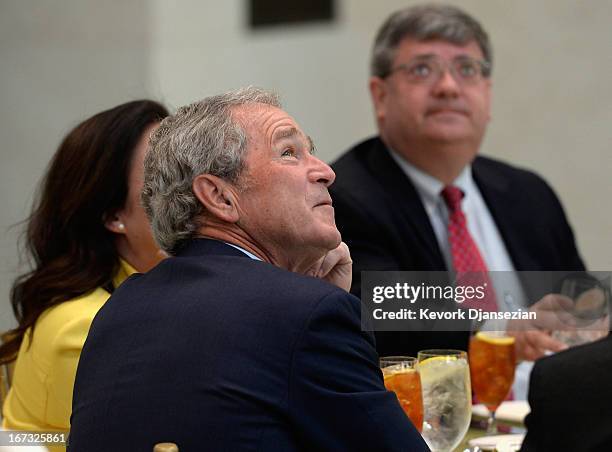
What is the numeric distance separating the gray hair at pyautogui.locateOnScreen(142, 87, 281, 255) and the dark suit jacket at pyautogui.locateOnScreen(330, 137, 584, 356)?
112cm

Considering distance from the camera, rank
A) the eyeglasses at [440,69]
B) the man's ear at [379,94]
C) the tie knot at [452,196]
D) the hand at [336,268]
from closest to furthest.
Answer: the hand at [336,268]
the tie knot at [452,196]
the eyeglasses at [440,69]
the man's ear at [379,94]

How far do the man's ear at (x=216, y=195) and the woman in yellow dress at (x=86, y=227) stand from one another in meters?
0.61

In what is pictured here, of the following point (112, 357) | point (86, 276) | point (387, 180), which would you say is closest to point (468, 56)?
point (387, 180)

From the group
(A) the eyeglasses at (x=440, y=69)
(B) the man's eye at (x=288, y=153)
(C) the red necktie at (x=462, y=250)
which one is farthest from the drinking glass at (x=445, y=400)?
(A) the eyeglasses at (x=440, y=69)

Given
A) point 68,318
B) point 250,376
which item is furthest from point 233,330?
point 68,318

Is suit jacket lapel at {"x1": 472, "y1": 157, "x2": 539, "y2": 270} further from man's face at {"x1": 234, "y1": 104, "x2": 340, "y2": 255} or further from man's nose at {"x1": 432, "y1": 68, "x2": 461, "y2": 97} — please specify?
man's face at {"x1": 234, "y1": 104, "x2": 340, "y2": 255}

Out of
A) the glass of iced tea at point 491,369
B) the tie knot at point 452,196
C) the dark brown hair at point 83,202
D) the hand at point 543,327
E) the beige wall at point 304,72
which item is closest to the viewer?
the glass of iced tea at point 491,369

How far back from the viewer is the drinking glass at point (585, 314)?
2.79 meters

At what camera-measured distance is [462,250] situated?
3432 millimetres

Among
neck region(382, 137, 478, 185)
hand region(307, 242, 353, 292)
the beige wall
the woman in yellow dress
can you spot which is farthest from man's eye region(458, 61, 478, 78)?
the beige wall

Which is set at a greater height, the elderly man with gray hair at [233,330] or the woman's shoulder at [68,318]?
the elderly man with gray hair at [233,330]

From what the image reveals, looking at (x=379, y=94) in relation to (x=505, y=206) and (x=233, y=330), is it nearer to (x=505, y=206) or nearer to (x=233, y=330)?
(x=505, y=206)

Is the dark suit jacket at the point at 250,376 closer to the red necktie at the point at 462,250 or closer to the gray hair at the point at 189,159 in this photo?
the gray hair at the point at 189,159

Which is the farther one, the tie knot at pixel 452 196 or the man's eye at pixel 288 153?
the tie knot at pixel 452 196
